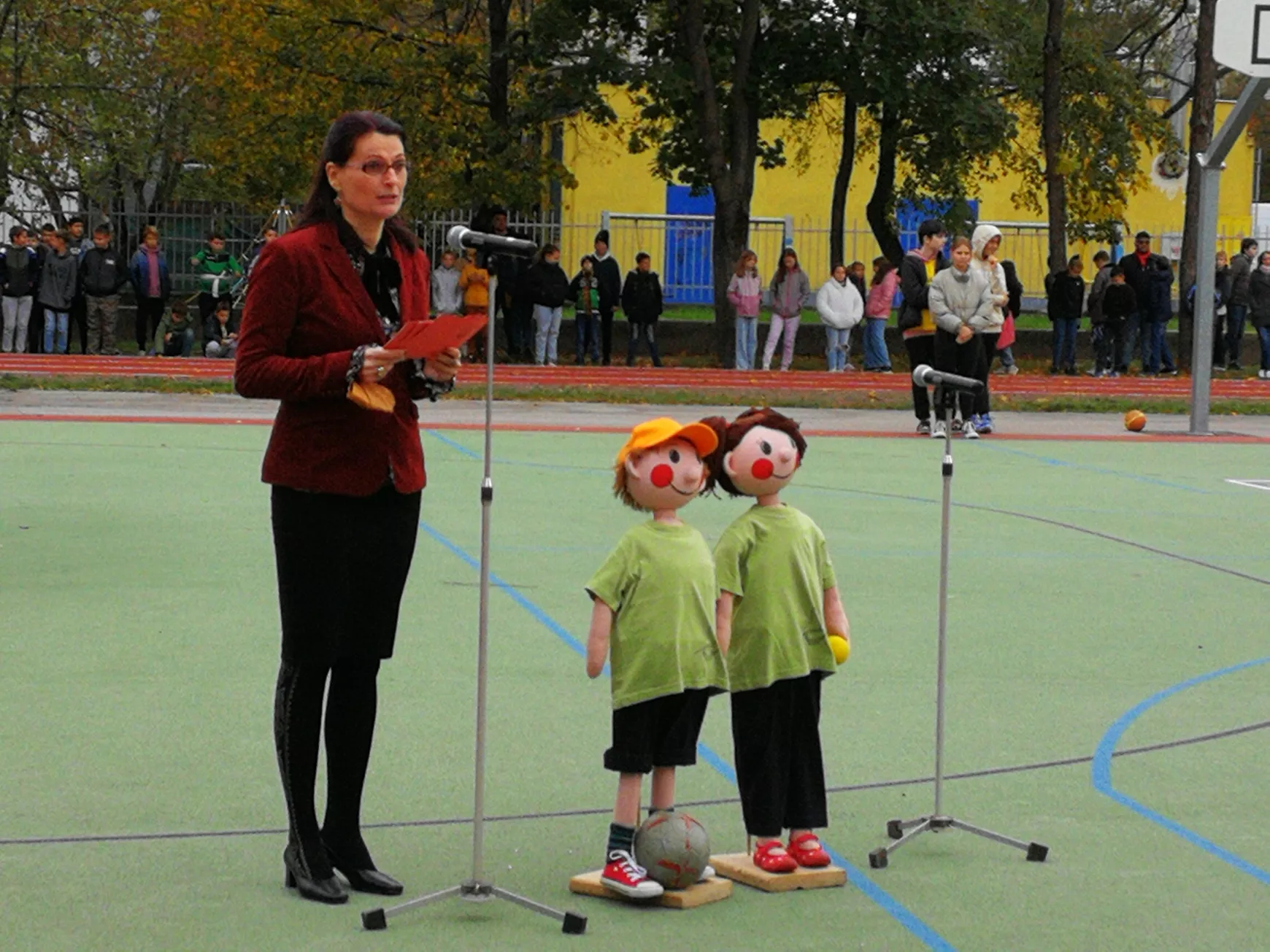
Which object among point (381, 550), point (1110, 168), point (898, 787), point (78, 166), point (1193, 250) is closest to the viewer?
point (381, 550)

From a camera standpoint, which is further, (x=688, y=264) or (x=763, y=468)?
(x=688, y=264)

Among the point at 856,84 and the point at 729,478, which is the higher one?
the point at 856,84

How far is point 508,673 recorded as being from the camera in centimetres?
808

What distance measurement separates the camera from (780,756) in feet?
17.9

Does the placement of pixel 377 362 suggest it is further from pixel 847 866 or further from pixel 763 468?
pixel 847 866

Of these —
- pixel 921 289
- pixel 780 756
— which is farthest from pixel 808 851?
pixel 921 289

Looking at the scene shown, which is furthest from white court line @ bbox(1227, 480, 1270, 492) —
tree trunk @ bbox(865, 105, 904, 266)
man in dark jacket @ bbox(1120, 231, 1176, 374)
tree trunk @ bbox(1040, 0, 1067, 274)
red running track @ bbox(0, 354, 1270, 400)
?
tree trunk @ bbox(865, 105, 904, 266)

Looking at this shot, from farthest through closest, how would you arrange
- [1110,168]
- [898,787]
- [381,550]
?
[1110,168] → [898,787] → [381,550]

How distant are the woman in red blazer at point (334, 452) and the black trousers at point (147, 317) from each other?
2410 cm

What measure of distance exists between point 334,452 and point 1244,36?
14627 millimetres

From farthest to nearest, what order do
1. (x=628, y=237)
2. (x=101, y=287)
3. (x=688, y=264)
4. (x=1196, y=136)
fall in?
1. (x=688, y=264)
2. (x=628, y=237)
3. (x=1196, y=136)
4. (x=101, y=287)

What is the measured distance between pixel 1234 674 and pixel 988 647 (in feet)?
3.46

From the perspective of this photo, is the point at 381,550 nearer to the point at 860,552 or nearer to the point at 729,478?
the point at 729,478

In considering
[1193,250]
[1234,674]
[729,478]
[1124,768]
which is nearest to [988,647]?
[1234,674]
